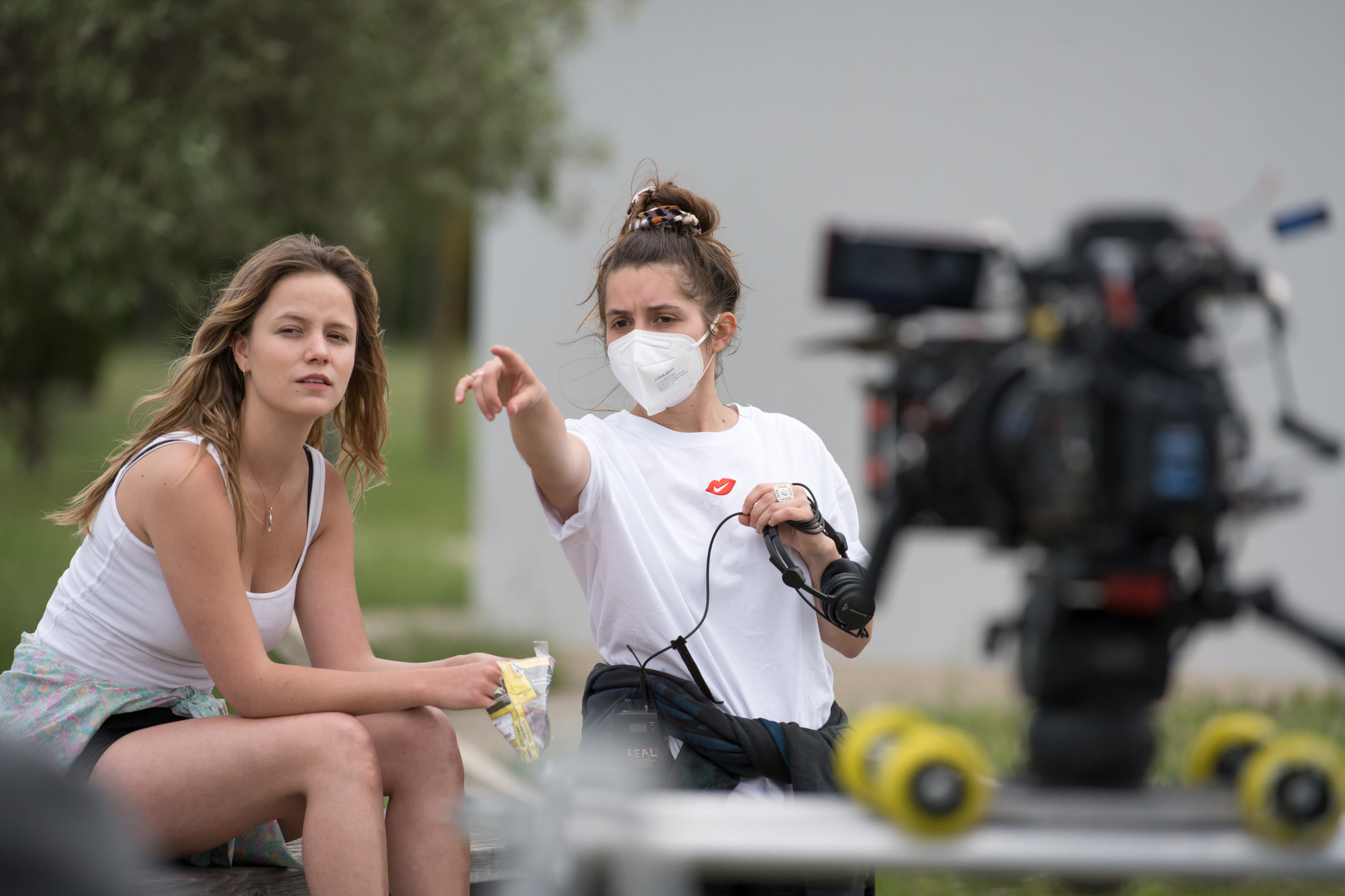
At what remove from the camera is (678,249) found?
8.07 feet

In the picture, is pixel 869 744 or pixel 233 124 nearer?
pixel 869 744

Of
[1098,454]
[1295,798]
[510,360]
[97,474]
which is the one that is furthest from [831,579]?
[97,474]

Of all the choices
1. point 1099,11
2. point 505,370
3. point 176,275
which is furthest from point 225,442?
point 1099,11

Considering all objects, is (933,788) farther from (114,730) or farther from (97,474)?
(97,474)

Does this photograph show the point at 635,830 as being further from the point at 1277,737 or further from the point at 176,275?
the point at 176,275

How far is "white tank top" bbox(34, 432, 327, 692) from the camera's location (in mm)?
2225

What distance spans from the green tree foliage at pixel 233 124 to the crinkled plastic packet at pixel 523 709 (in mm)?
3861

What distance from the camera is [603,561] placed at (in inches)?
91.7

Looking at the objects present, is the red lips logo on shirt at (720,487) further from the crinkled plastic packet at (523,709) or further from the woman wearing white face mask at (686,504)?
the crinkled plastic packet at (523,709)

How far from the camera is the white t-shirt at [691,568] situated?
230 cm

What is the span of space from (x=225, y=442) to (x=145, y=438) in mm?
167

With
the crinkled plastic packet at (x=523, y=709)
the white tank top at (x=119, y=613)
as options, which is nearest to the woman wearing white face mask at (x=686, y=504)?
the crinkled plastic packet at (x=523, y=709)

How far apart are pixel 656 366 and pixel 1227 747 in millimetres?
1193

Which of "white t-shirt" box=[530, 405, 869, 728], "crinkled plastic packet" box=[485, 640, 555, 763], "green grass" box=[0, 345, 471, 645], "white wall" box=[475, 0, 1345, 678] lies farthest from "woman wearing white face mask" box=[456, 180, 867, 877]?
"white wall" box=[475, 0, 1345, 678]
